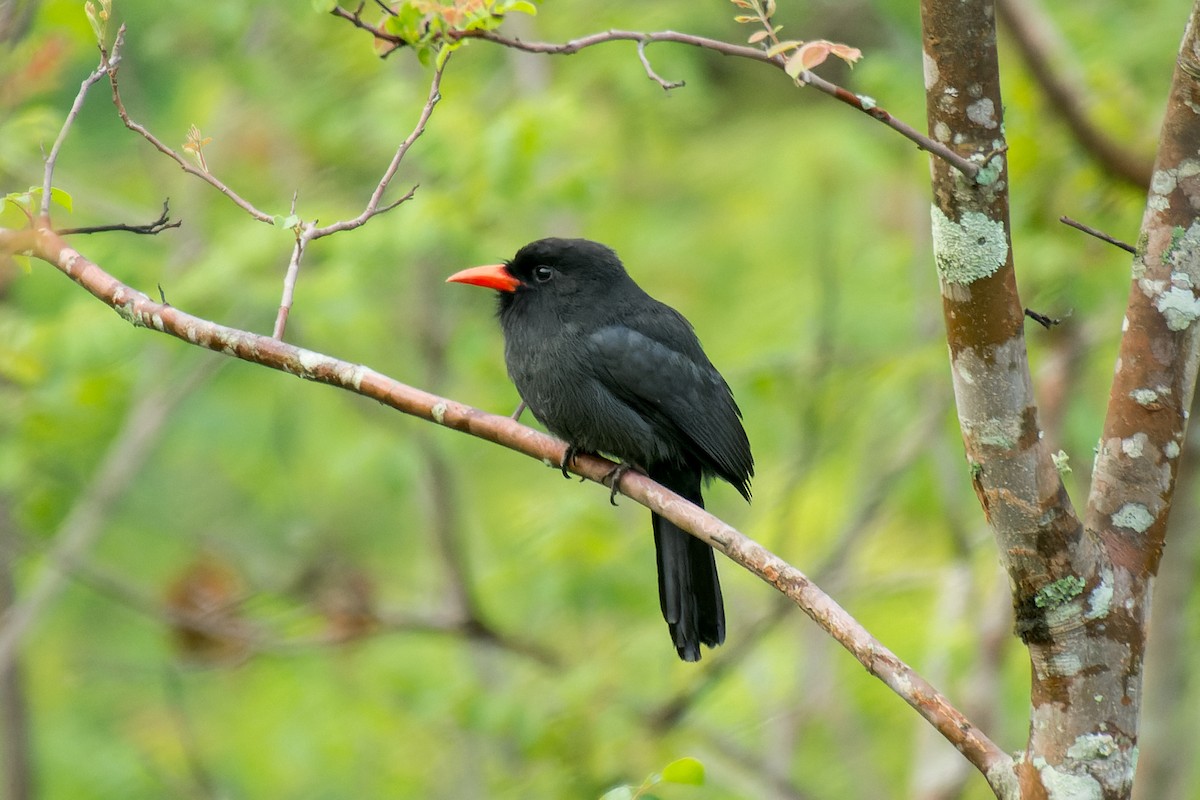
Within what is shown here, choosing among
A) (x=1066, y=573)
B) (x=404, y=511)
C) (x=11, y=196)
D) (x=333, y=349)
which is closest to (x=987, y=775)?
(x=1066, y=573)

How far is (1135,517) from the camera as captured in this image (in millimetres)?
2416

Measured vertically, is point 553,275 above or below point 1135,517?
above

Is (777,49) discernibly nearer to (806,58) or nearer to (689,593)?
(806,58)

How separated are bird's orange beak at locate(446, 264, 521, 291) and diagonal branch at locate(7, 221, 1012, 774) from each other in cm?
92

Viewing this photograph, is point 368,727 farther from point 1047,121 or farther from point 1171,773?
point 1047,121

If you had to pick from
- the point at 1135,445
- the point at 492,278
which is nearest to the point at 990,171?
the point at 1135,445

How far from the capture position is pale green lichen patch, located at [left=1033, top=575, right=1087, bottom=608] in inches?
90.8

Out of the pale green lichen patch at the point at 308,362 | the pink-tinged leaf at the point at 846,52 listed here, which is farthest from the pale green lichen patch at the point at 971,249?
the pale green lichen patch at the point at 308,362

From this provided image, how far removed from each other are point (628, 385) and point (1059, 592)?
2053 millimetres

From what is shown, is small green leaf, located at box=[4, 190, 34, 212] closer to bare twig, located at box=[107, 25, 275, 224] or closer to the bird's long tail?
bare twig, located at box=[107, 25, 275, 224]

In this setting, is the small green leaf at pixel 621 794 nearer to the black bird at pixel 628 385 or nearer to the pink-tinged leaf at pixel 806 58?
the pink-tinged leaf at pixel 806 58

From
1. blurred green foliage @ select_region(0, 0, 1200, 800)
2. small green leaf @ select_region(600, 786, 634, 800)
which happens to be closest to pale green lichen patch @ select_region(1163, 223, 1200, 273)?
small green leaf @ select_region(600, 786, 634, 800)

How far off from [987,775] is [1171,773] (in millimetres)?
3333

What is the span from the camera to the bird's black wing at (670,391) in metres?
4.21
